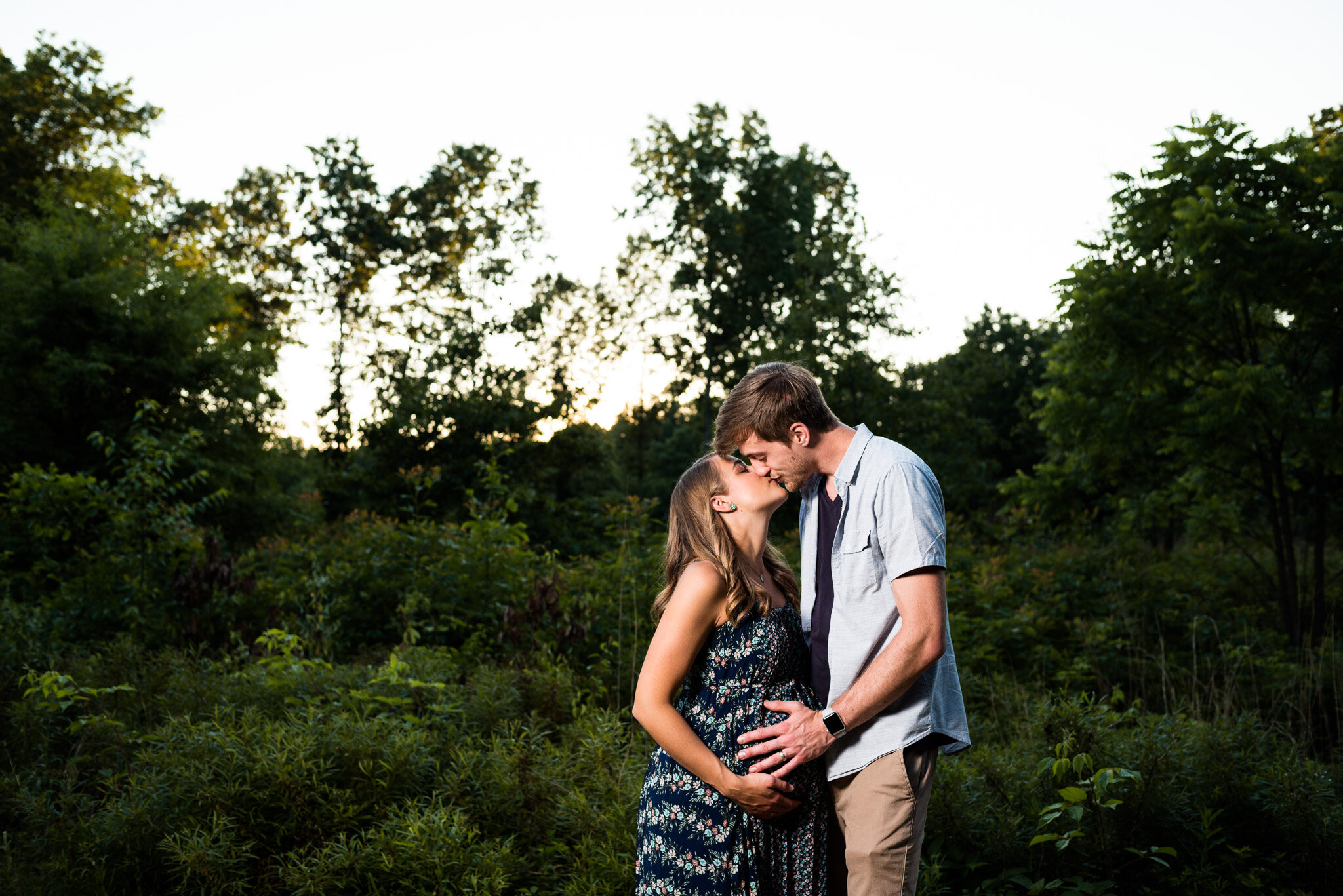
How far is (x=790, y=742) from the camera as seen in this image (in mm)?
2059

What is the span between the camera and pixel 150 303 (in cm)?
1241

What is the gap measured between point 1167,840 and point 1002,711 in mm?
1660

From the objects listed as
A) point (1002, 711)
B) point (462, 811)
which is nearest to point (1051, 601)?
point (1002, 711)

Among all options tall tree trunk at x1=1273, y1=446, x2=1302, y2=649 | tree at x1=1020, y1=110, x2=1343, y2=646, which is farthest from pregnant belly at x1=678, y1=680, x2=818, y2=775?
tall tree trunk at x1=1273, y1=446, x2=1302, y2=649

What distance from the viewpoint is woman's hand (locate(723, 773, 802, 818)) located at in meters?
2.05

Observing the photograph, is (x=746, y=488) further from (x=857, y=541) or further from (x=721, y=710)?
→ (x=721, y=710)

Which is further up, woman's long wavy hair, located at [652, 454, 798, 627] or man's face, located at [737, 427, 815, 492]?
man's face, located at [737, 427, 815, 492]

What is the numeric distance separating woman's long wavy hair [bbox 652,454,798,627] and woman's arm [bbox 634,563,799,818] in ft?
0.10

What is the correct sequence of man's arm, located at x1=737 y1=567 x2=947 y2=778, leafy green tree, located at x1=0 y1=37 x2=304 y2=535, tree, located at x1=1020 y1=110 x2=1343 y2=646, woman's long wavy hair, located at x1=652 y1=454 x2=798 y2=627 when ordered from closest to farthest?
man's arm, located at x1=737 y1=567 x2=947 y2=778, woman's long wavy hair, located at x1=652 y1=454 x2=798 y2=627, tree, located at x1=1020 y1=110 x2=1343 y2=646, leafy green tree, located at x1=0 y1=37 x2=304 y2=535

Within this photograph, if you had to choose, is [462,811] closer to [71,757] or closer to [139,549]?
[71,757]

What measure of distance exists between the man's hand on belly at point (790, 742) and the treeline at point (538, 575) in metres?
1.12

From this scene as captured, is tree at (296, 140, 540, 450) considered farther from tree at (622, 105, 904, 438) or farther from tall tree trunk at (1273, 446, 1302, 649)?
tall tree trunk at (1273, 446, 1302, 649)

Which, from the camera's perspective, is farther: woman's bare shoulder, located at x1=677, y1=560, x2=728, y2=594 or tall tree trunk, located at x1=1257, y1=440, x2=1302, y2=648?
tall tree trunk, located at x1=1257, y1=440, x2=1302, y2=648

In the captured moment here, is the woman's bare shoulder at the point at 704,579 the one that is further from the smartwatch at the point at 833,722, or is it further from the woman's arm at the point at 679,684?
the smartwatch at the point at 833,722
